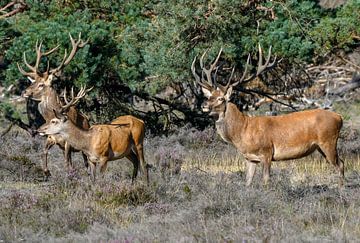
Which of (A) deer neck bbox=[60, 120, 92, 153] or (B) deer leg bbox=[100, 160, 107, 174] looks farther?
(A) deer neck bbox=[60, 120, 92, 153]

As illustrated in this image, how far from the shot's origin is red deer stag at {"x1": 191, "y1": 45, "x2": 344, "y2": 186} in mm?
12641

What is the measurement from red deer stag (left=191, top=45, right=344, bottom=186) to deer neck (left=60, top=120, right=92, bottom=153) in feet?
6.14

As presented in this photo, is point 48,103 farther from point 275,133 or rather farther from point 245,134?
point 275,133

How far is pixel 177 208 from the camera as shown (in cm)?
1005

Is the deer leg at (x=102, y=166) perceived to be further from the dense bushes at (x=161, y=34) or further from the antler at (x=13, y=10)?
the antler at (x=13, y=10)

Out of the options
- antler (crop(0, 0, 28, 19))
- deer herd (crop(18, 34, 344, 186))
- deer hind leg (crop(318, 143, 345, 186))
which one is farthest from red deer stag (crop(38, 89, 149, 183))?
antler (crop(0, 0, 28, 19))

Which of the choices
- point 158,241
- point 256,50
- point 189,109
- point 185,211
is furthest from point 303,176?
point 189,109

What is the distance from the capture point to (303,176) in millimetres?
13703

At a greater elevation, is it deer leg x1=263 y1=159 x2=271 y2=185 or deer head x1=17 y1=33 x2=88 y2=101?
deer head x1=17 y1=33 x2=88 y2=101

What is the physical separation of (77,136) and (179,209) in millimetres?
3464

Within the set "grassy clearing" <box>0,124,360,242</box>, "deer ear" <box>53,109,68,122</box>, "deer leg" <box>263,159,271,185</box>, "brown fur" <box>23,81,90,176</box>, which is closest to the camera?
"grassy clearing" <box>0,124,360,242</box>

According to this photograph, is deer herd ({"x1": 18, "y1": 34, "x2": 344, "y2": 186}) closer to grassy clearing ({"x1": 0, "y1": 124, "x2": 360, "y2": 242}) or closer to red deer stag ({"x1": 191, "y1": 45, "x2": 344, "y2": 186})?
red deer stag ({"x1": 191, "y1": 45, "x2": 344, "y2": 186})

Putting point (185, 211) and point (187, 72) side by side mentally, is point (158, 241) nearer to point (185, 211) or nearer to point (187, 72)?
point (185, 211)

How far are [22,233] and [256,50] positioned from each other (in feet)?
28.9
